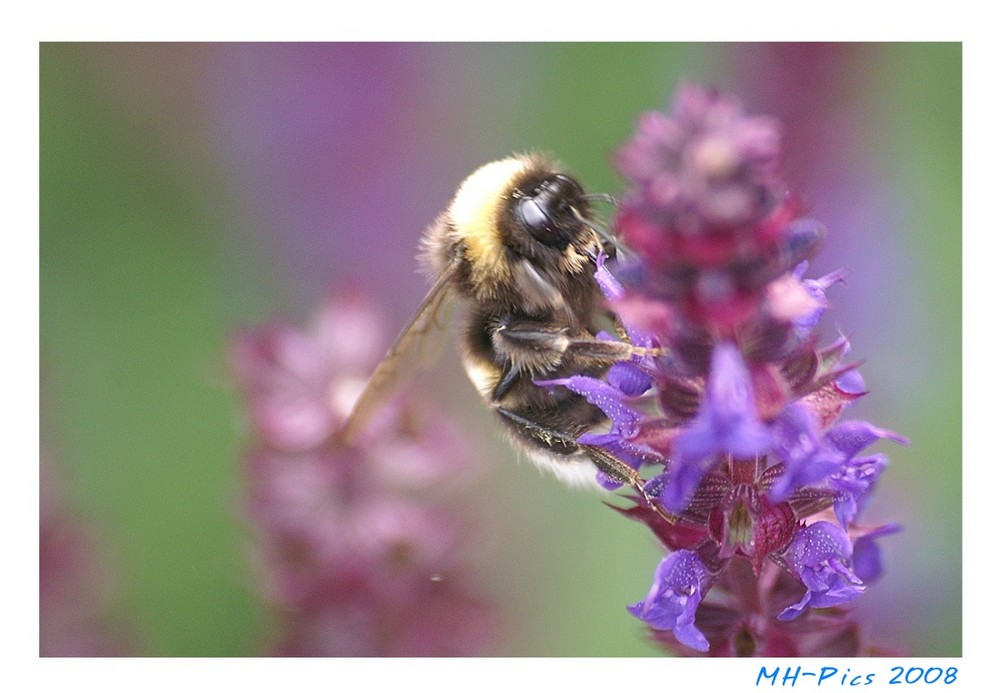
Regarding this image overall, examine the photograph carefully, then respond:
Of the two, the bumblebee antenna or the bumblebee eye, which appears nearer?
the bumblebee antenna

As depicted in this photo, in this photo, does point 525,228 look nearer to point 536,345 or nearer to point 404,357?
point 536,345

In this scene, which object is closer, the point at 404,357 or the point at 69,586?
the point at 404,357

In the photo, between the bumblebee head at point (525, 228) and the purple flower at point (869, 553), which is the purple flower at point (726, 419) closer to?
the purple flower at point (869, 553)

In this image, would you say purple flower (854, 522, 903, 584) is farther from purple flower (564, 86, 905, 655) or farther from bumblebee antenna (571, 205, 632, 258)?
bumblebee antenna (571, 205, 632, 258)

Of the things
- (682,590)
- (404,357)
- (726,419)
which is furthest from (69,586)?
(726,419)

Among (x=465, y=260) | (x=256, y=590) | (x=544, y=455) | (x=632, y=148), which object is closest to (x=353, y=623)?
(x=256, y=590)

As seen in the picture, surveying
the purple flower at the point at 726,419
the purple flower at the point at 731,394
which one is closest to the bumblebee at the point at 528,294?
the purple flower at the point at 731,394

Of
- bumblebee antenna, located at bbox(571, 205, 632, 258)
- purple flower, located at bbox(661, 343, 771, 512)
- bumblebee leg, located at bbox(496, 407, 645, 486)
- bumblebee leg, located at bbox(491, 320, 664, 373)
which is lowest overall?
bumblebee leg, located at bbox(496, 407, 645, 486)

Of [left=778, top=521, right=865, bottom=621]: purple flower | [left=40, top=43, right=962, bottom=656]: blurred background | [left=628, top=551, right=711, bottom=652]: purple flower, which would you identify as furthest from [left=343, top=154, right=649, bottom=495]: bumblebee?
[left=40, top=43, right=962, bottom=656]: blurred background
